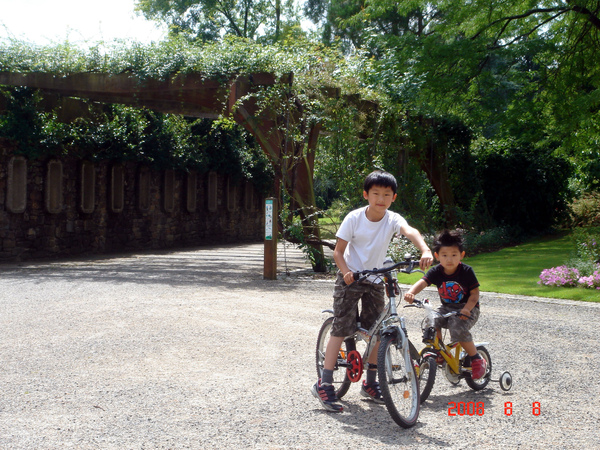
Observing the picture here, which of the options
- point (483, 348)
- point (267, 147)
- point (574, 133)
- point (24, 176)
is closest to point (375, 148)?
point (267, 147)

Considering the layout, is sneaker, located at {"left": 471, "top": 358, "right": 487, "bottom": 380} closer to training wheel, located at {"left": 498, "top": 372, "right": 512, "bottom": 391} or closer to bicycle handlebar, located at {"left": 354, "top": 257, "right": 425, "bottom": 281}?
training wheel, located at {"left": 498, "top": 372, "right": 512, "bottom": 391}

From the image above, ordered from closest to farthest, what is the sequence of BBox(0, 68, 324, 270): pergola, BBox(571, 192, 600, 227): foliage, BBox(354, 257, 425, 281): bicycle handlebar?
BBox(354, 257, 425, 281): bicycle handlebar < BBox(0, 68, 324, 270): pergola < BBox(571, 192, 600, 227): foliage

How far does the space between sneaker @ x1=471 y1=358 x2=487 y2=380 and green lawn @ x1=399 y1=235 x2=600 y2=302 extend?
5268 millimetres

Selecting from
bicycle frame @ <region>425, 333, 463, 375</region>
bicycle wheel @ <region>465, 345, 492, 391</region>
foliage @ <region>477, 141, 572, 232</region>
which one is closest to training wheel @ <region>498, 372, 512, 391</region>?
bicycle wheel @ <region>465, 345, 492, 391</region>

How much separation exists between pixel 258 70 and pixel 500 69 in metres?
7.50

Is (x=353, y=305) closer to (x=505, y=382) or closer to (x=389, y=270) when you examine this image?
(x=389, y=270)

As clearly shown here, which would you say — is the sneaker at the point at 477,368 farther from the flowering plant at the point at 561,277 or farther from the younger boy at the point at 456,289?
the flowering plant at the point at 561,277

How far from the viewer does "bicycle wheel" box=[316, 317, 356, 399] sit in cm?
433

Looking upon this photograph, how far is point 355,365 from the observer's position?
4180 millimetres

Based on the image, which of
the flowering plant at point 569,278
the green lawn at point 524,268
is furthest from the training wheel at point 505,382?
the flowering plant at point 569,278

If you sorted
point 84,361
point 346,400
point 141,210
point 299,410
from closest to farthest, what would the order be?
point 299,410
point 346,400
point 84,361
point 141,210

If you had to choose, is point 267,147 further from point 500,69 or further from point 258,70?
point 500,69

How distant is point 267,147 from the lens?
42.8ft

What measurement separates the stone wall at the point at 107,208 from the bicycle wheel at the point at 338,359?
12.3m
